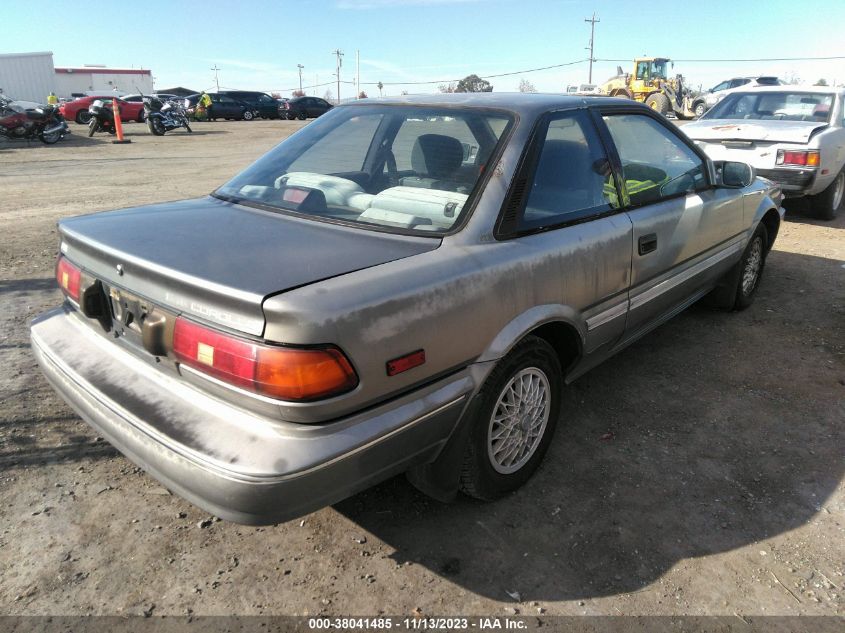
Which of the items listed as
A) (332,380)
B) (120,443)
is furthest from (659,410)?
(120,443)

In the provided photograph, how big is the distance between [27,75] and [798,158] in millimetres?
45449

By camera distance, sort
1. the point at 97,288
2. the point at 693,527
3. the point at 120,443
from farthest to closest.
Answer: the point at 693,527, the point at 97,288, the point at 120,443

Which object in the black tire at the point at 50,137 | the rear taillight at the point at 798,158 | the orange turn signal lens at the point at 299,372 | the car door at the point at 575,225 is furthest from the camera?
the black tire at the point at 50,137

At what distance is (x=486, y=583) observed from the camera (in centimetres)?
219

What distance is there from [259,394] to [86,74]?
67920 millimetres

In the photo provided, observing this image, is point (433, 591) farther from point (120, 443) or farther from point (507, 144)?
point (507, 144)

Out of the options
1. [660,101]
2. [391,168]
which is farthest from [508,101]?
[660,101]

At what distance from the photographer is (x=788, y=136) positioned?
709 centimetres

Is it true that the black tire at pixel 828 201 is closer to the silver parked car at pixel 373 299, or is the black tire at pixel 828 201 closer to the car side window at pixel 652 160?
the car side window at pixel 652 160

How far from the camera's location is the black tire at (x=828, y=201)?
7770mm

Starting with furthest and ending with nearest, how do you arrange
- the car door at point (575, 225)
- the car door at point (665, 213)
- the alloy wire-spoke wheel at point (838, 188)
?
the alloy wire-spoke wheel at point (838, 188), the car door at point (665, 213), the car door at point (575, 225)

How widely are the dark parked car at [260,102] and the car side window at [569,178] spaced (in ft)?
109

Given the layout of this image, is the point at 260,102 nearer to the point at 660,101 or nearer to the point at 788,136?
the point at 660,101

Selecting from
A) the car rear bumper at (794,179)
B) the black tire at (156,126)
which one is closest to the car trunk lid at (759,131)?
the car rear bumper at (794,179)
